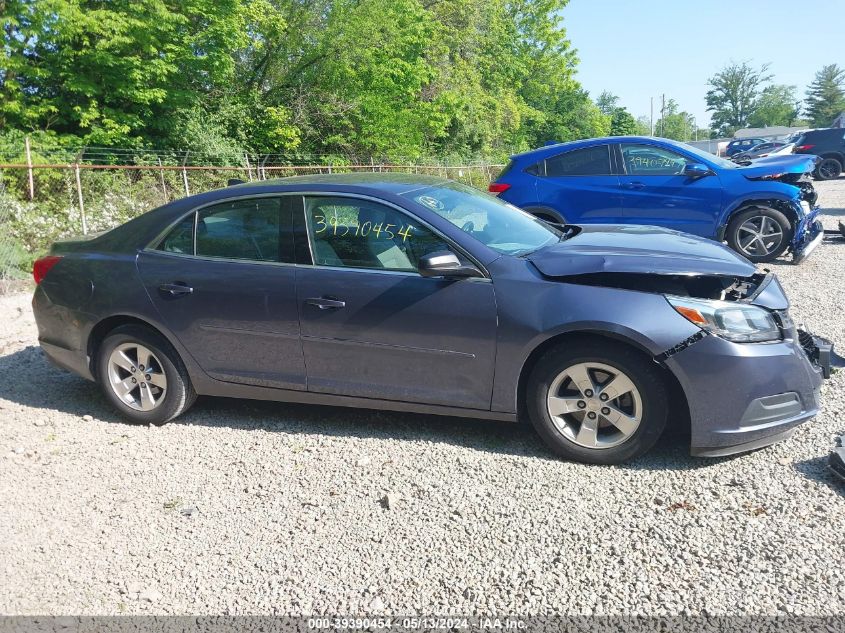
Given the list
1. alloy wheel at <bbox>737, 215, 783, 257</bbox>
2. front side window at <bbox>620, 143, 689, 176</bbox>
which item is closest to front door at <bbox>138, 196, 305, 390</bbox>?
front side window at <bbox>620, 143, 689, 176</bbox>

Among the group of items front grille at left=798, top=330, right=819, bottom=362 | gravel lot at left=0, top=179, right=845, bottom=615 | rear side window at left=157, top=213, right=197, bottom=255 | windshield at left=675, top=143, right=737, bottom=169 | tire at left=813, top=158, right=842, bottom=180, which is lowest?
gravel lot at left=0, top=179, right=845, bottom=615

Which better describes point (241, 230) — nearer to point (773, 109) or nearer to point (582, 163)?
point (582, 163)

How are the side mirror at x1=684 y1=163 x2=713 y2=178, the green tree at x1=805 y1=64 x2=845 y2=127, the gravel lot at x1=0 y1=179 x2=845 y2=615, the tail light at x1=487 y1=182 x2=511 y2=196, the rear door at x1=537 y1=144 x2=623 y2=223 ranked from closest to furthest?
the gravel lot at x1=0 y1=179 x2=845 y2=615, the side mirror at x1=684 y1=163 x2=713 y2=178, the rear door at x1=537 y1=144 x2=623 y2=223, the tail light at x1=487 y1=182 x2=511 y2=196, the green tree at x1=805 y1=64 x2=845 y2=127

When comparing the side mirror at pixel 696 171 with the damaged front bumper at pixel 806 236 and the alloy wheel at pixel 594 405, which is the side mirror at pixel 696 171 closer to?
the damaged front bumper at pixel 806 236

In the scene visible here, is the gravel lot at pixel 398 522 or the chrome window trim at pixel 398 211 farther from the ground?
the chrome window trim at pixel 398 211

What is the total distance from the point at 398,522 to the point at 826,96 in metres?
132

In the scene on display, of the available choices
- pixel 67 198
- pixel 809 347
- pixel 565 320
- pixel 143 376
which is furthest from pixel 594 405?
pixel 67 198

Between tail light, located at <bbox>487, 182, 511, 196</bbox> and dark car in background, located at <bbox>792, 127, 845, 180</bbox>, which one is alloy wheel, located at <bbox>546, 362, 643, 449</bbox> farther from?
dark car in background, located at <bbox>792, 127, 845, 180</bbox>

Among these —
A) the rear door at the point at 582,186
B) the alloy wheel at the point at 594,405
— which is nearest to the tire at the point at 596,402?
the alloy wheel at the point at 594,405

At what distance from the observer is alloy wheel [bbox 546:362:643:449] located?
11.5ft

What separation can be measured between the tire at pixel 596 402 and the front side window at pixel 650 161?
19.5 feet

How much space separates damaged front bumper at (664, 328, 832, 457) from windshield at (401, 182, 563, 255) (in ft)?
3.93

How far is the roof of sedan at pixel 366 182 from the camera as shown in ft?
13.8

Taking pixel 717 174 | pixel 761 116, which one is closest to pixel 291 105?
pixel 717 174
